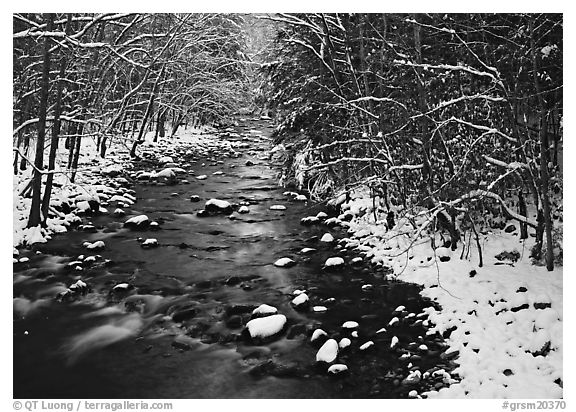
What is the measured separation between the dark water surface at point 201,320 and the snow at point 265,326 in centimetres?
12

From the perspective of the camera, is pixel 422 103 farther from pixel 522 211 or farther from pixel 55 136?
pixel 55 136

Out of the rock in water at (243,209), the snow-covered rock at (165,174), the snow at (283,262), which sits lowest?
the snow-covered rock at (165,174)

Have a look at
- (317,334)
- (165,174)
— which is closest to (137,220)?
(165,174)

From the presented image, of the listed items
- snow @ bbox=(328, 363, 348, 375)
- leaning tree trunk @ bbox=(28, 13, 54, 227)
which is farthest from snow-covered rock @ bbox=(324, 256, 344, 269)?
→ leaning tree trunk @ bbox=(28, 13, 54, 227)

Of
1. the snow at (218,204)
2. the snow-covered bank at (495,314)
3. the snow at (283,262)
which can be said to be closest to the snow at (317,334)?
the snow-covered bank at (495,314)

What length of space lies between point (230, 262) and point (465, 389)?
433cm

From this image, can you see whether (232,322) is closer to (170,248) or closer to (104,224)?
(170,248)

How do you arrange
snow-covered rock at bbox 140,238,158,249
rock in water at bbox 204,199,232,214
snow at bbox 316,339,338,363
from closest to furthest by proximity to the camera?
1. snow at bbox 316,339,338,363
2. snow-covered rock at bbox 140,238,158,249
3. rock in water at bbox 204,199,232,214

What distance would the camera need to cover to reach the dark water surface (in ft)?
14.6

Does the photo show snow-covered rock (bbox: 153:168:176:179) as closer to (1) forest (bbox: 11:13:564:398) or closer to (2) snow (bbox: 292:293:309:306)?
(1) forest (bbox: 11:13:564:398)

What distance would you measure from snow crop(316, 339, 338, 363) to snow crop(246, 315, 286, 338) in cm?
68

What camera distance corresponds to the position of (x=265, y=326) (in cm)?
531

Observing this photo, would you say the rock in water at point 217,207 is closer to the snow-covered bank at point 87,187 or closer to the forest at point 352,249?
the forest at point 352,249

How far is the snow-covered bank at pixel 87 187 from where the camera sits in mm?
7992
